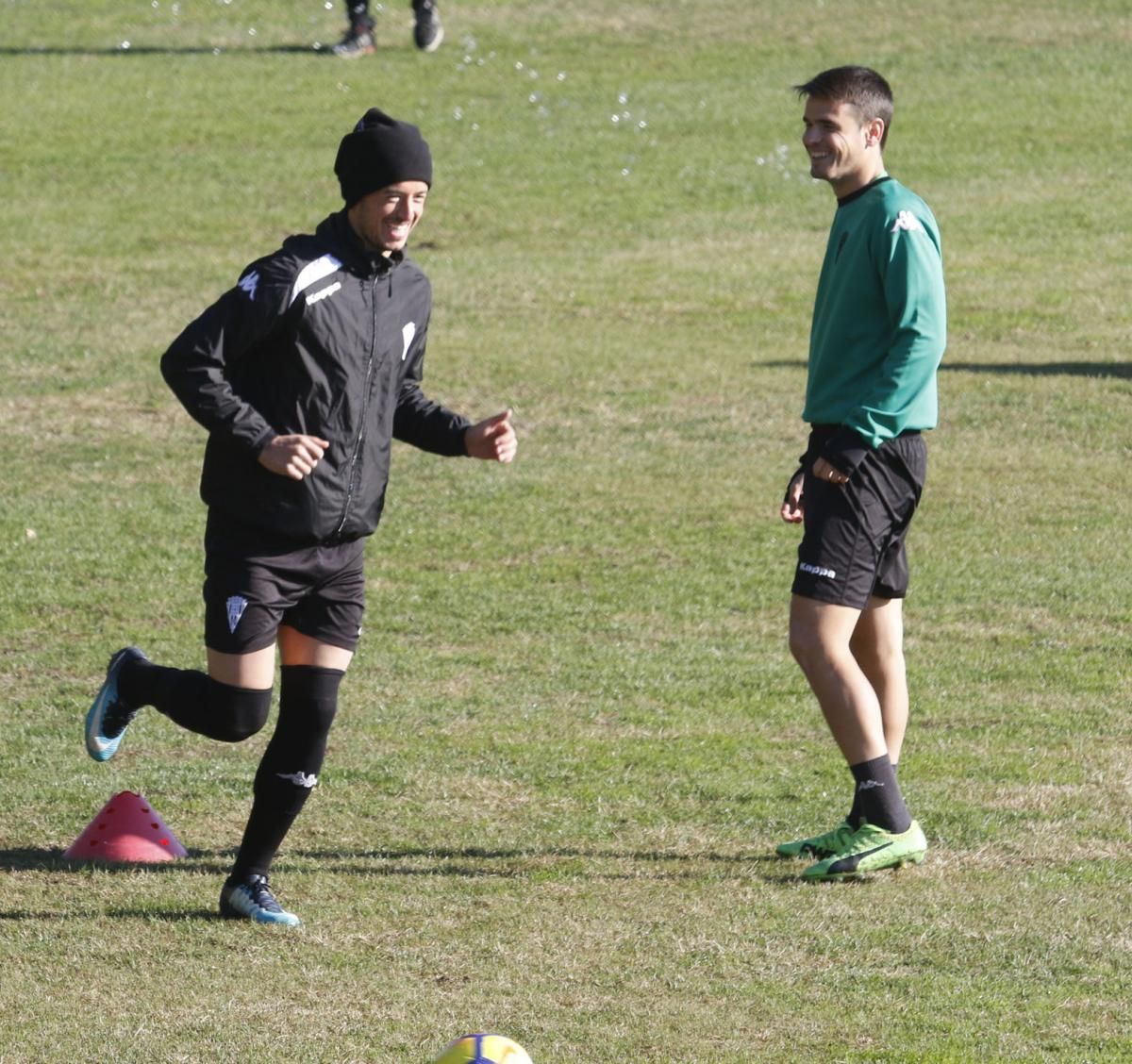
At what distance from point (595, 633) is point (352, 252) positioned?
11.8 feet

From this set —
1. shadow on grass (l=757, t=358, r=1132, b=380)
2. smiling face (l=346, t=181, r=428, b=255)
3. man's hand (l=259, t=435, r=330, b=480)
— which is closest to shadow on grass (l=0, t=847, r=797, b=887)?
man's hand (l=259, t=435, r=330, b=480)

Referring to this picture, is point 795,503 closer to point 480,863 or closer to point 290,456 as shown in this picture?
point 480,863

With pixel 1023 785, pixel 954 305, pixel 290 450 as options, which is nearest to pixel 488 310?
pixel 954 305

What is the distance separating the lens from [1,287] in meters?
17.0

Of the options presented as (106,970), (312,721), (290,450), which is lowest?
(106,970)

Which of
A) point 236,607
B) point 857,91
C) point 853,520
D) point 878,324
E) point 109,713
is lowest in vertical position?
point 109,713

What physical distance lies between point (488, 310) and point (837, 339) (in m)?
10.5

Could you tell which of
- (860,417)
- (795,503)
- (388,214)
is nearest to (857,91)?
(860,417)

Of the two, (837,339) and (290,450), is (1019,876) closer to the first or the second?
(837,339)

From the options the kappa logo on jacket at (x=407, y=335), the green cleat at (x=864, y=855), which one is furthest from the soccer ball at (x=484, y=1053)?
the kappa logo on jacket at (x=407, y=335)

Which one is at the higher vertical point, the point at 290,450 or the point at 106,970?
the point at 290,450

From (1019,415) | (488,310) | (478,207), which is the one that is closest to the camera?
(1019,415)

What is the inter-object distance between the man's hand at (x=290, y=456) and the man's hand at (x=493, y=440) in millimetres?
580

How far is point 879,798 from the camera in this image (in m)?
5.83
